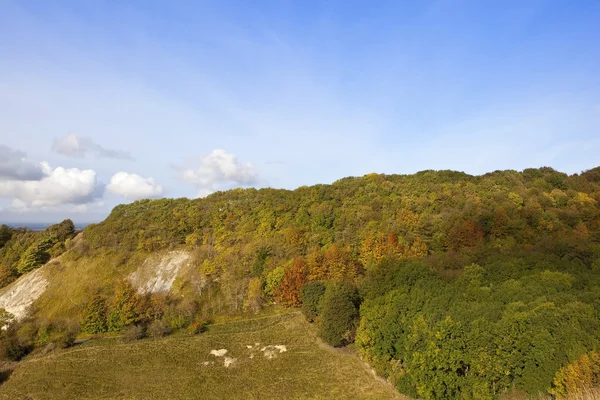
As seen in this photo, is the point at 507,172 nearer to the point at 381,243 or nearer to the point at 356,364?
the point at 381,243

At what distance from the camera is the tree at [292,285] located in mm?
55719

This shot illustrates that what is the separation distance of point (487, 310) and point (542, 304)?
15.5 feet

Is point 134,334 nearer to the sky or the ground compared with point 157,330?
nearer to the ground

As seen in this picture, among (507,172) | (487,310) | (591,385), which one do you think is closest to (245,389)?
(487,310)

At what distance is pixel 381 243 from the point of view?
6044 centimetres

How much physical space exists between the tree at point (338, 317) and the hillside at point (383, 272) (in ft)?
0.61

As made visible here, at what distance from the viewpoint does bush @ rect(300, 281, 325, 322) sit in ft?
165

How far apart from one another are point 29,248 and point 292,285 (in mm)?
63508

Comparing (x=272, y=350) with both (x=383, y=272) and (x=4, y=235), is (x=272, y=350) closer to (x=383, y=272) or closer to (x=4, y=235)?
(x=383, y=272)

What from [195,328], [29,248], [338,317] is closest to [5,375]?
[195,328]

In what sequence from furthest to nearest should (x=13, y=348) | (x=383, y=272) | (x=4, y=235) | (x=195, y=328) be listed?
(x=4, y=235), (x=195, y=328), (x=383, y=272), (x=13, y=348)

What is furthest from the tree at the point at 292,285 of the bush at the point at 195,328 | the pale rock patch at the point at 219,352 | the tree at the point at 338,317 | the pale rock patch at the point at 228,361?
the pale rock patch at the point at 228,361

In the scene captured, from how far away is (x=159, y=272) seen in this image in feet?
227

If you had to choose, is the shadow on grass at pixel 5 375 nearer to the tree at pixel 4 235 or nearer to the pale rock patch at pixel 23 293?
the pale rock patch at pixel 23 293
